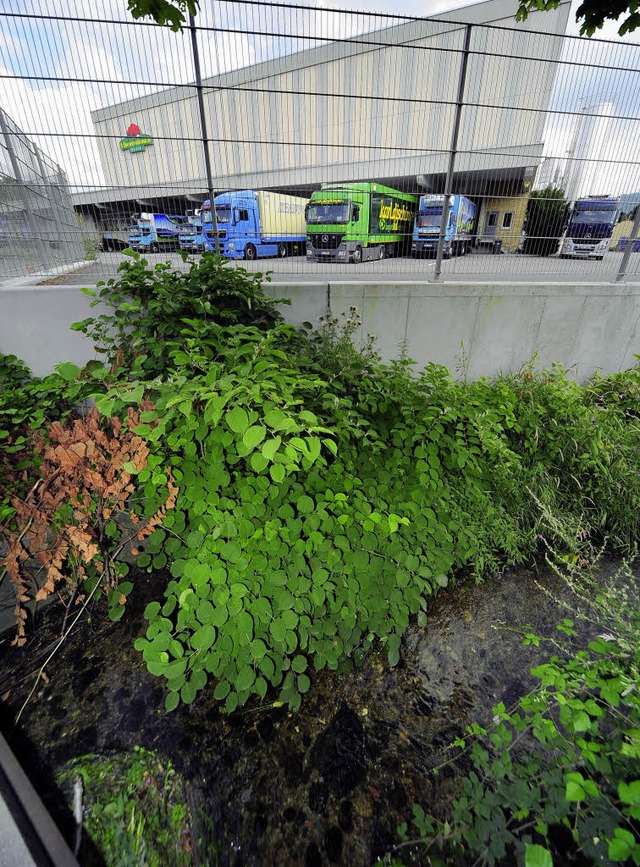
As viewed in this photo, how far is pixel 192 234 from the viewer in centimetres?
374

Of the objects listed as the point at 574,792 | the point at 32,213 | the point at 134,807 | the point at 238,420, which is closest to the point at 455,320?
the point at 238,420

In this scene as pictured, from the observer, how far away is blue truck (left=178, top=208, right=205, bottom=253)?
143 inches

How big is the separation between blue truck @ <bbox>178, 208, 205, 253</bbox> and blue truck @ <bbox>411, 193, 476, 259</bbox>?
229 cm

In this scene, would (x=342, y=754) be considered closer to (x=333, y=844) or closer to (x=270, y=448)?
(x=333, y=844)

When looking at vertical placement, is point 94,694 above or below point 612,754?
below

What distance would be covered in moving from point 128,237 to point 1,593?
10.6 feet

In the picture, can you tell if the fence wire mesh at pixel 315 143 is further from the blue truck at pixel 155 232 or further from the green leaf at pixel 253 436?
the green leaf at pixel 253 436

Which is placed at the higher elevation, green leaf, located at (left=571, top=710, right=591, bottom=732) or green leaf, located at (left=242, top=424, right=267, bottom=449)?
green leaf, located at (left=242, top=424, right=267, bottom=449)

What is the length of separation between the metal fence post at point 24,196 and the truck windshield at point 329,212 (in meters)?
2.92

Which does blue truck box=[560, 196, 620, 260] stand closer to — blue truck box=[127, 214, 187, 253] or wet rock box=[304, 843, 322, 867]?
blue truck box=[127, 214, 187, 253]

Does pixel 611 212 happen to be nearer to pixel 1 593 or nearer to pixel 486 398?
pixel 486 398

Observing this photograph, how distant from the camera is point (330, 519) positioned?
6.28ft

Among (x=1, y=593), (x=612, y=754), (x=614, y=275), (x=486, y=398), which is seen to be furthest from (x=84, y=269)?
(x=614, y=275)

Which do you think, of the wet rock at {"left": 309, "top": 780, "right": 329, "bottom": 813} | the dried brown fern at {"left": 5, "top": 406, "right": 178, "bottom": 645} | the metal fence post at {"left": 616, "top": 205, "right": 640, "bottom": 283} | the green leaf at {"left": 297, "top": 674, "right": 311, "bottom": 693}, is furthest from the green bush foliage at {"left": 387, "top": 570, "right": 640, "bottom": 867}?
the metal fence post at {"left": 616, "top": 205, "right": 640, "bottom": 283}
